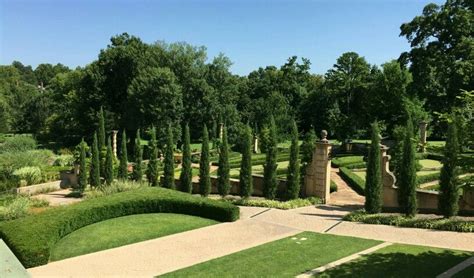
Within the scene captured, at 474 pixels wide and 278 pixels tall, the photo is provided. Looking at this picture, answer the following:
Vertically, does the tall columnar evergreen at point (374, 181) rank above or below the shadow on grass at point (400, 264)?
above

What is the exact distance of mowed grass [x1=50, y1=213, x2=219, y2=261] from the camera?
1327 cm

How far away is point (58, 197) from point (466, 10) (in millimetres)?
29176

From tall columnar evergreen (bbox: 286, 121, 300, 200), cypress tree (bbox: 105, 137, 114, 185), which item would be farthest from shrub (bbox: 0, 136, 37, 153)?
tall columnar evergreen (bbox: 286, 121, 300, 200)

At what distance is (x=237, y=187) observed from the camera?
75.5 feet

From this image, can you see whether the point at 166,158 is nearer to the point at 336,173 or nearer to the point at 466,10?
the point at 336,173

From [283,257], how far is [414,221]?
20.4 ft

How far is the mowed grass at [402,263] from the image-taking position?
10.4 m

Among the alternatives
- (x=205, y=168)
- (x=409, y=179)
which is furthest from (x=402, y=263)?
(x=205, y=168)

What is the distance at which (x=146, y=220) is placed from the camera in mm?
16422

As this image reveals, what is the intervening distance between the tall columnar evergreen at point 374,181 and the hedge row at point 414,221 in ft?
1.73

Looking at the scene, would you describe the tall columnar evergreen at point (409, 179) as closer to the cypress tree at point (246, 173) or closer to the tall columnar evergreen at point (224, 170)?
the cypress tree at point (246, 173)

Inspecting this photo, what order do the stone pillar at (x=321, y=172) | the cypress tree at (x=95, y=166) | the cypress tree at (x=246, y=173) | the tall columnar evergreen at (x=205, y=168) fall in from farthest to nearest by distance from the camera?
1. the cypress tree at (x=95, y=166)
2. the tall columnar evergreen at (x=205, y=168)
3. the cypress tree at (x=246, y=173)
4. the stone pillar at (x=321, y=172)

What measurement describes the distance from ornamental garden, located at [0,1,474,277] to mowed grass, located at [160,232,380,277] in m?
0.06

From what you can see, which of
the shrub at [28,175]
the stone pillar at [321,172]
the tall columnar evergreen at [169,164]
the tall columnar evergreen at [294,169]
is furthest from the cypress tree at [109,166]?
the stone pillar at [321,172]
